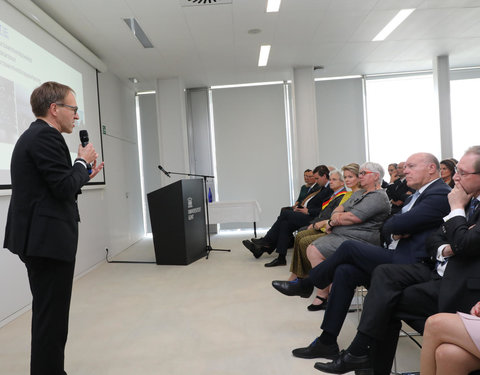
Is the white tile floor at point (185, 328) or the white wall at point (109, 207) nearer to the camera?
the white tile floor at point (185, 328)

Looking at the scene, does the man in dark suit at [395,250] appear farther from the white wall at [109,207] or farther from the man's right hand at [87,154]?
the white wall at [109,207]

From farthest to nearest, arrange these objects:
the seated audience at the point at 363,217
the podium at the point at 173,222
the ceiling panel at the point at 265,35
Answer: the podium at the point at 173,222 → the ceiling panel at the point at 265,35 → the seated audience at the point at 363,217

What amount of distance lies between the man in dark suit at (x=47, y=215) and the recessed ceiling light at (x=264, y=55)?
4651mm

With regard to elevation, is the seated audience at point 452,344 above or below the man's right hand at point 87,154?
below

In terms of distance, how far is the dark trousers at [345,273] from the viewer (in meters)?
2.24

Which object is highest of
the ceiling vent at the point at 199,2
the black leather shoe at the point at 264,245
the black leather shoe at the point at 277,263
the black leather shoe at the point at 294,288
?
the ceiling vent at the point at 199,2

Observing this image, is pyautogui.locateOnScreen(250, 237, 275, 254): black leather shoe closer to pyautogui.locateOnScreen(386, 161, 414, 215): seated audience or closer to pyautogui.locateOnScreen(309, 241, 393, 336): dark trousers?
pyautogui.locateOnScreen(386, 161, 414, 215): seated audience

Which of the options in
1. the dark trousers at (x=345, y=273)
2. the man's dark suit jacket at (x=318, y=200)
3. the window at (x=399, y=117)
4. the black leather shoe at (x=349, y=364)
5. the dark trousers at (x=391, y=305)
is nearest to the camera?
the dark trousers at (x=391, y=305)

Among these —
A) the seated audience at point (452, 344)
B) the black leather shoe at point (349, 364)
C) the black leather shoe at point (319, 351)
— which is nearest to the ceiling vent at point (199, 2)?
the black leather shoe at point (319, 351)

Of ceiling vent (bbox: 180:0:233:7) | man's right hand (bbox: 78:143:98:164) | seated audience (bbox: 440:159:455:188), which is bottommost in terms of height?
seated audience (bbox: 440:159:455:188)

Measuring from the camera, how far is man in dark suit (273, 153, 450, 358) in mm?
2129

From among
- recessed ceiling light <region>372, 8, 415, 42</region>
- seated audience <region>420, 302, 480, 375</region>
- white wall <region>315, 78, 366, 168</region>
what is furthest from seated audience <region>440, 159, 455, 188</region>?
white wall <region>315, 78, 366, 168</region>

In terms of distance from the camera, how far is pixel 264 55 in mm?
6281

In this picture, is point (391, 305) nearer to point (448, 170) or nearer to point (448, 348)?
point (448, 348)
